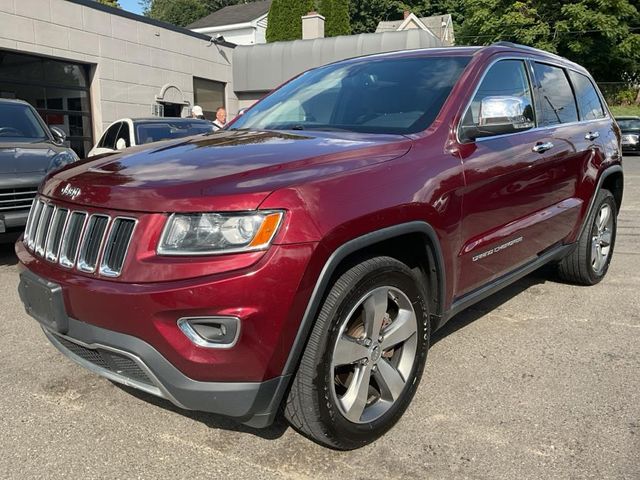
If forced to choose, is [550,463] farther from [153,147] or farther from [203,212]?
[153,147]

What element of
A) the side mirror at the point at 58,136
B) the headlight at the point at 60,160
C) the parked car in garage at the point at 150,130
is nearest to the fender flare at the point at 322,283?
the headlight at the point at 60,160

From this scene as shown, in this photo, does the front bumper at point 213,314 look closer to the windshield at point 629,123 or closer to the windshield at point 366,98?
the windshield at point 366,98

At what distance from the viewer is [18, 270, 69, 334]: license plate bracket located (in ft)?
7.54

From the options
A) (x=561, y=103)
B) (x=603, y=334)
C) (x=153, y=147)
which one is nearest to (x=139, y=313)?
(x=153, y=147)

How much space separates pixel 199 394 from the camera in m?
2.09

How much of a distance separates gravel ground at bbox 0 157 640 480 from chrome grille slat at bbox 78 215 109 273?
2.80ft

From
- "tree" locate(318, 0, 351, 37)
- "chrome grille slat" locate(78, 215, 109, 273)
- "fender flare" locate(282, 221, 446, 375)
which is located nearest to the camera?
"fender flare" locate(282, 221, 446, 375)

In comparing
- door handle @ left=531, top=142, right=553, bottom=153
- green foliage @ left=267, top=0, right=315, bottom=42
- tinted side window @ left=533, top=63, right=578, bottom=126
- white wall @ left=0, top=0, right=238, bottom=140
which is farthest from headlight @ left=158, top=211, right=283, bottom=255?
green foliage @ left=267, top=0, right=315, bottom=42

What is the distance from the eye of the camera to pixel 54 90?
1480cm

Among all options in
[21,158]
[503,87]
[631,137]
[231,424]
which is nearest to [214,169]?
[231,424]

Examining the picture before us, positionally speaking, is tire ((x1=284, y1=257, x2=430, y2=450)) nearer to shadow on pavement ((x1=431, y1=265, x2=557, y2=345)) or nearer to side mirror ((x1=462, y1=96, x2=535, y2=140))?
side mirror ((x1=462, y1=96, x2=535, y2=140))

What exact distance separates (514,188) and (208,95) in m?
18.1

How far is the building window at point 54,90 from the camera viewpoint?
545 inches

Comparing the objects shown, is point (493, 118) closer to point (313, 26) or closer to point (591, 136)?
point (591, 136)
